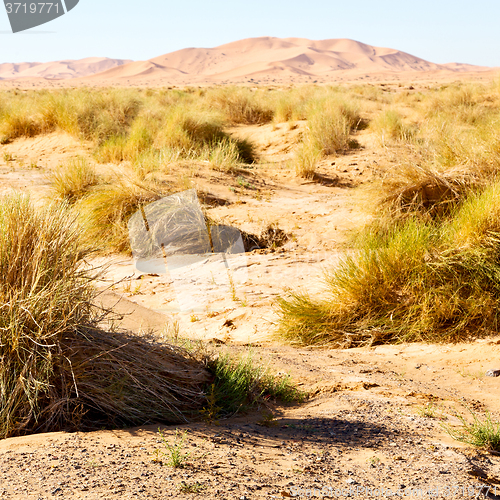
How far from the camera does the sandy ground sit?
189 centimetres

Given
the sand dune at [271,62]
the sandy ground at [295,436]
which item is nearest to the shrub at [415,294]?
the sandy ground at [295,436]

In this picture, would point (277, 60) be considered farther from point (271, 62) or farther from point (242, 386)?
point (242, 386)

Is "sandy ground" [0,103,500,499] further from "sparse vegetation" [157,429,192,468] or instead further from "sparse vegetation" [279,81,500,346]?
"sparse vegetation" [279,81,500,346]

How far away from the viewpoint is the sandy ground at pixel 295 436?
189 cm

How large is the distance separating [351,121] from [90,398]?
1182 cm

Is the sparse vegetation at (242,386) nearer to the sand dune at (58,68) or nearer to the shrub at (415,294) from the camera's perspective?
the shrub at (415,294)

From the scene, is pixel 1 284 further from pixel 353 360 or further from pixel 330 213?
pixel 330 213

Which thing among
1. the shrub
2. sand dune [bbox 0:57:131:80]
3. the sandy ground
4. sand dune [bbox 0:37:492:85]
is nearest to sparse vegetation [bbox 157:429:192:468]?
→ the sandy ground

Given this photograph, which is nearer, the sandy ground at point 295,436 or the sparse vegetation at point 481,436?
the sandy ground at point 295,436

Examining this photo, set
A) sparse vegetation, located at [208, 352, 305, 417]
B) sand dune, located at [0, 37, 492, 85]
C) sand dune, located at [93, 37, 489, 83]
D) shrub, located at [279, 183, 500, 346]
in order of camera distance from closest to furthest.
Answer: sparse vegetation, located at [208, 352, 305, 417] → shrub, located at [279, 183, 500, 346] → sand dune, located at [0, 37, 492, 85] → sand dune, located at [93, 37, 489, 83]

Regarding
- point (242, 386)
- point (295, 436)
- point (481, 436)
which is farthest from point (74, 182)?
point (481, 436)

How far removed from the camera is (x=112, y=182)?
25.7ft

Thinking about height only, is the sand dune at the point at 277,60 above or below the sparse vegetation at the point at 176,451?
above

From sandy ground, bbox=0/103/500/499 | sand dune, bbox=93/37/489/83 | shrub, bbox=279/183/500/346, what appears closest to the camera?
sandy ground, bbox=0/103/500/499
